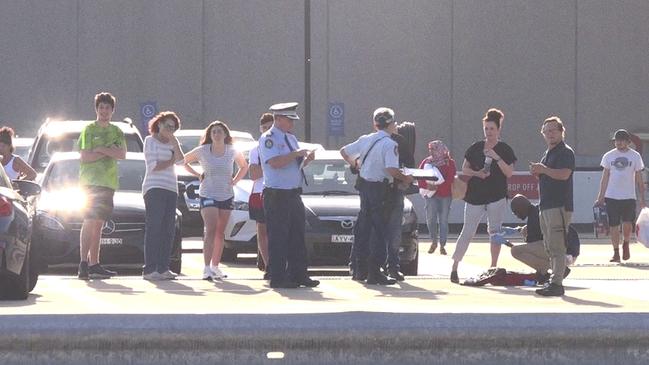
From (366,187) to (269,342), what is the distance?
6.41 metres

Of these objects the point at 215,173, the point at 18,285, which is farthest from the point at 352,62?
the point at 18,285

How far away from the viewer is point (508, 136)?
48.5 metres

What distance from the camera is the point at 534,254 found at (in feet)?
46.6

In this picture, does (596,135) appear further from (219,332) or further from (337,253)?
(219,332)

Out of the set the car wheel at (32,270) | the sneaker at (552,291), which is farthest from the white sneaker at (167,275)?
the sneaker at (552,291)

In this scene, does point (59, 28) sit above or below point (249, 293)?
above

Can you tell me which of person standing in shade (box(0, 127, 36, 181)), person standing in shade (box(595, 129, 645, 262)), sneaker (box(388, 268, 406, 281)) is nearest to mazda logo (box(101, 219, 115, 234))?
person standing in shade (box(0, 127, 36, 181))

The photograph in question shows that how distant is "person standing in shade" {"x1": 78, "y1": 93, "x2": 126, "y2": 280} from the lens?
48.8ft

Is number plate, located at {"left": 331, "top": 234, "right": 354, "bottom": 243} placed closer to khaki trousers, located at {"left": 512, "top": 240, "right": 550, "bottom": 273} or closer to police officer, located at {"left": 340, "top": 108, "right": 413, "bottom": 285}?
police officer, located at {"left": 340, "top": 108, "right": 413, "bottom": 285}

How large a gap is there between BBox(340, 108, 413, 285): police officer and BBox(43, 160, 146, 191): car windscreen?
397 centimetres

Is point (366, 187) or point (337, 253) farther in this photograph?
→ point (337, 253)

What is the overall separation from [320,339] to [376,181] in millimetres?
6343

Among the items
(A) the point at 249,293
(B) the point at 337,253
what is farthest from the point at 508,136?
(A) the point at 249,293

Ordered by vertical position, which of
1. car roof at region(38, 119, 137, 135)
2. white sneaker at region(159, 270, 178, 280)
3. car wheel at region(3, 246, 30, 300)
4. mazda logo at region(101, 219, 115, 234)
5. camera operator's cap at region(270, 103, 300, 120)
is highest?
camera operator's cap at region(270, 103, 300, 120)
